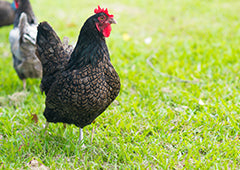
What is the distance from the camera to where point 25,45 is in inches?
143

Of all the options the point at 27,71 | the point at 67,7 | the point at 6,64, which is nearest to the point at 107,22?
the point at 27,71

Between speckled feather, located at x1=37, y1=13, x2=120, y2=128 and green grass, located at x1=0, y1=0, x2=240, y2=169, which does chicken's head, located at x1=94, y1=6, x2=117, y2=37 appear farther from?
green grass, located at x1=0, y1=0, x2=240, y2=169

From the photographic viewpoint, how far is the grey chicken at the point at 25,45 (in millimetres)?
3590

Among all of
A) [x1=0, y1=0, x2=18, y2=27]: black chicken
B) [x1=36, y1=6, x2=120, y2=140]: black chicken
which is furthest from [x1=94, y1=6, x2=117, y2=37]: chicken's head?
[x1=0, y1=0, x2=18, y2=27]: black chicken

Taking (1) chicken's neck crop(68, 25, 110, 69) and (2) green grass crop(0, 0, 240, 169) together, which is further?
(2) green grass crop(0, 0, 240, 169)

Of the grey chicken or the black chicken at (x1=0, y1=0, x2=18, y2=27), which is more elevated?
the black chicken at (x1=0, y1=0, x2=18, y2=27)

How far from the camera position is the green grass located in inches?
100

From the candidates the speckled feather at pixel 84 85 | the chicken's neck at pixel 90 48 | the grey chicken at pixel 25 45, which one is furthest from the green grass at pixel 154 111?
the chicken's neck at pixel 90 48

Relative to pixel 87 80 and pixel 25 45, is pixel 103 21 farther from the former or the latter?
pixel 25 45

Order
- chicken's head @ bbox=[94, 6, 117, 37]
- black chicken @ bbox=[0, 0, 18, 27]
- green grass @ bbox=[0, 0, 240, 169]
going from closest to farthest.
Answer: chicken's head @ bbox=[94, 6, 117, 37] < green grass @ bbox=[0, 0, 240, 169] < black chicken @ bbox=[0, 0, 18, 27]

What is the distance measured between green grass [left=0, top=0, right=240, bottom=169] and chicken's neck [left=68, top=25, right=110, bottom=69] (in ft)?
2.98

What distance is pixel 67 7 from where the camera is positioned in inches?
308

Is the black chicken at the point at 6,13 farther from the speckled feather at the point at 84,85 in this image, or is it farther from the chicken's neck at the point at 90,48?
the chicken's neck at the point at 90,48

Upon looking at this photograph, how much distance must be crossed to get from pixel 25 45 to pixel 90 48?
1640mm
